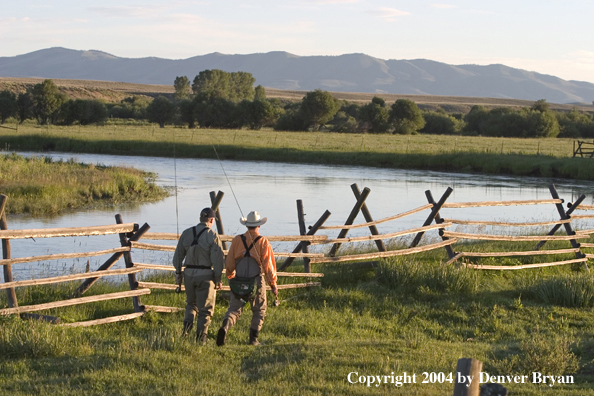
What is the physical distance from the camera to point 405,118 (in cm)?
7631

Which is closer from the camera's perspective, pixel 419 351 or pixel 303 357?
pixel 303 357

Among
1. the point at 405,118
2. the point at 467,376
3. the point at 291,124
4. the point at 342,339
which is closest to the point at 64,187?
the point at 342,339

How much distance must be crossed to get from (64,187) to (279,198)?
758 centimetres

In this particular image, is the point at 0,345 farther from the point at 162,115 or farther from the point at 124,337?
the point at 162,115

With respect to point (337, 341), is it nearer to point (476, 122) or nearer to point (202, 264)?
point (202, 264)

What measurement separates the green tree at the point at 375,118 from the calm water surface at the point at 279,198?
119 ft

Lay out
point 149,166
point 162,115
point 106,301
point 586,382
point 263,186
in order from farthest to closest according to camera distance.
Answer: point 162,115, point 149,166, point 263,186, point 106,301, point 586,382

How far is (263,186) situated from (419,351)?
22.7 metres

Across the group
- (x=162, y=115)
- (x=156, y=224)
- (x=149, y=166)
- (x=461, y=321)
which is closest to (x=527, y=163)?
(x=149, y=166)

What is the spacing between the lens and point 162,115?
268 ft

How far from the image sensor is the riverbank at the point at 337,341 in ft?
20.5

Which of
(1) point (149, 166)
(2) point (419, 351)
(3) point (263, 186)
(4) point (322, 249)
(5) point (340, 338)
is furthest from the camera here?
(1) point (149, 166)

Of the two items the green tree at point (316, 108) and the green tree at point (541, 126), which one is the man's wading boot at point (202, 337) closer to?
the green tree at point (541, 126)

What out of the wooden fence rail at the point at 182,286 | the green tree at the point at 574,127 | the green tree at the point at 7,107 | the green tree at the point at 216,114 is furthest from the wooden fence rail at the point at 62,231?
the green tree at the point at 574,127
